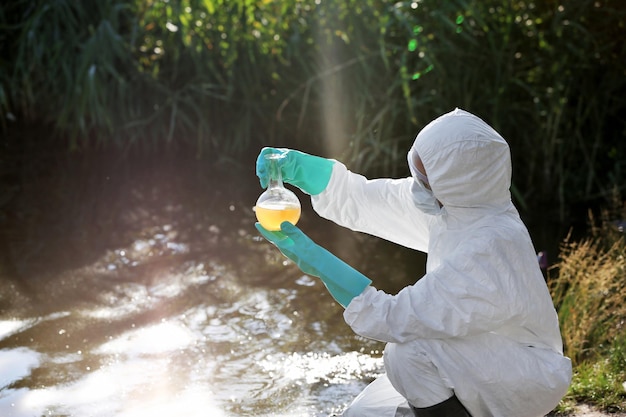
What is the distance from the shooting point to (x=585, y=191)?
5660mm

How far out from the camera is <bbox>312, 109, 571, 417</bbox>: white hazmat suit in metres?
2.19

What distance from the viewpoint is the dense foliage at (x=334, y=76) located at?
547cm

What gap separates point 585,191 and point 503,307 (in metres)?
3.71

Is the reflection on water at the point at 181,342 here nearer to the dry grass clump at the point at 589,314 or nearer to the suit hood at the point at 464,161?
the dry grass clump at the point at 589,314

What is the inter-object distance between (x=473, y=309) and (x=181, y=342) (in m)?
1.81

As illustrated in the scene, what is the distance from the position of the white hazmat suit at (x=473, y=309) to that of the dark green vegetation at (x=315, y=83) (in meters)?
2.97

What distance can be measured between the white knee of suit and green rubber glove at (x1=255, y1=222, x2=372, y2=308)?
20 cm

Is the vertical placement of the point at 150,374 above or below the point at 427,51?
below

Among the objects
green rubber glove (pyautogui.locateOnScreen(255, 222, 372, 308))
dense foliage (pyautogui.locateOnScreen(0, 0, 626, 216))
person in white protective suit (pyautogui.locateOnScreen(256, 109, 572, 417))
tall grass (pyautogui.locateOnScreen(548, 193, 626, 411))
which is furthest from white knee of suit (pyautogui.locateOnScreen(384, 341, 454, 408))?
dense foliage (pyautogui.locateOnScreen(0, 0, 626, 216))

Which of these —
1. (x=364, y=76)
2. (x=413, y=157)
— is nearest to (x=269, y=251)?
(x=364, y=76)

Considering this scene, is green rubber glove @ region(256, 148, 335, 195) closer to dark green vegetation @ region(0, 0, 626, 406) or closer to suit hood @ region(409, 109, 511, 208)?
suit hood @ region(409, 109, 511, 208)

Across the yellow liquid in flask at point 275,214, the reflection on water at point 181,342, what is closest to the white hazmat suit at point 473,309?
the yellow liquid in flask at point 275,214

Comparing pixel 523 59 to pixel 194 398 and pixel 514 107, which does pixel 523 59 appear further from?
pixel 194 398

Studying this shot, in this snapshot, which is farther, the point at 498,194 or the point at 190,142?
the point at 190,142
